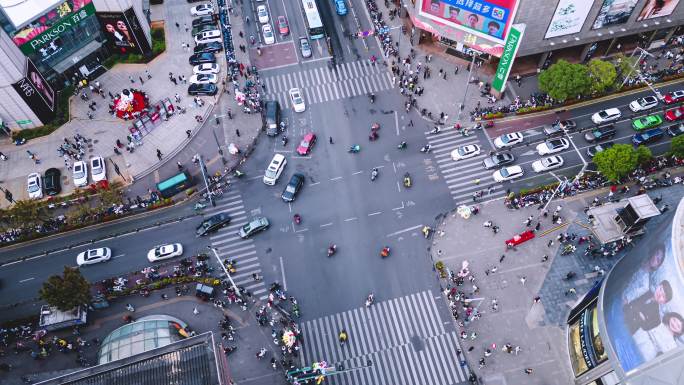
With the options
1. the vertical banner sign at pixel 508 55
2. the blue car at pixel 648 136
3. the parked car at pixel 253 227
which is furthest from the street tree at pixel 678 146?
the parked car at pixel 253 227

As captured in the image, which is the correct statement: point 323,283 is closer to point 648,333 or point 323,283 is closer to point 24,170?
point 648,333

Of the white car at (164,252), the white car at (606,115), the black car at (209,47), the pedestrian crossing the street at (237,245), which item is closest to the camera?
the pedestrian crossing the street at (237,245)

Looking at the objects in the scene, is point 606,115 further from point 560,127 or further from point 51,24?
point 51,24

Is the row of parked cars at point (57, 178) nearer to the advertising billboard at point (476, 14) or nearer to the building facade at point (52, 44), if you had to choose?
the building facade at point (52, 44)

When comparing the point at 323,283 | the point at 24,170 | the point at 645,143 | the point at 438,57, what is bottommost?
the point at 323,283

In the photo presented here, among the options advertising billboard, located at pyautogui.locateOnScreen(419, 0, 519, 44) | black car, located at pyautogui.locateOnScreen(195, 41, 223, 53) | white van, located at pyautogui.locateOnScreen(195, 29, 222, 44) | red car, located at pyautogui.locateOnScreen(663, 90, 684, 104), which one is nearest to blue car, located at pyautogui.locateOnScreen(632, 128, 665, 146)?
red car, located at pyautogui.locateOnScreen(663, 90, 684, 104)

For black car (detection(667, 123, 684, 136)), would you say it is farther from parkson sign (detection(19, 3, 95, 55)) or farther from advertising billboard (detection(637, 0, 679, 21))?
parkson sign (detection(19, 3, 95, 55))

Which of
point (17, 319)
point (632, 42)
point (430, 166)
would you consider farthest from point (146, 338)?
point (632, 42)
